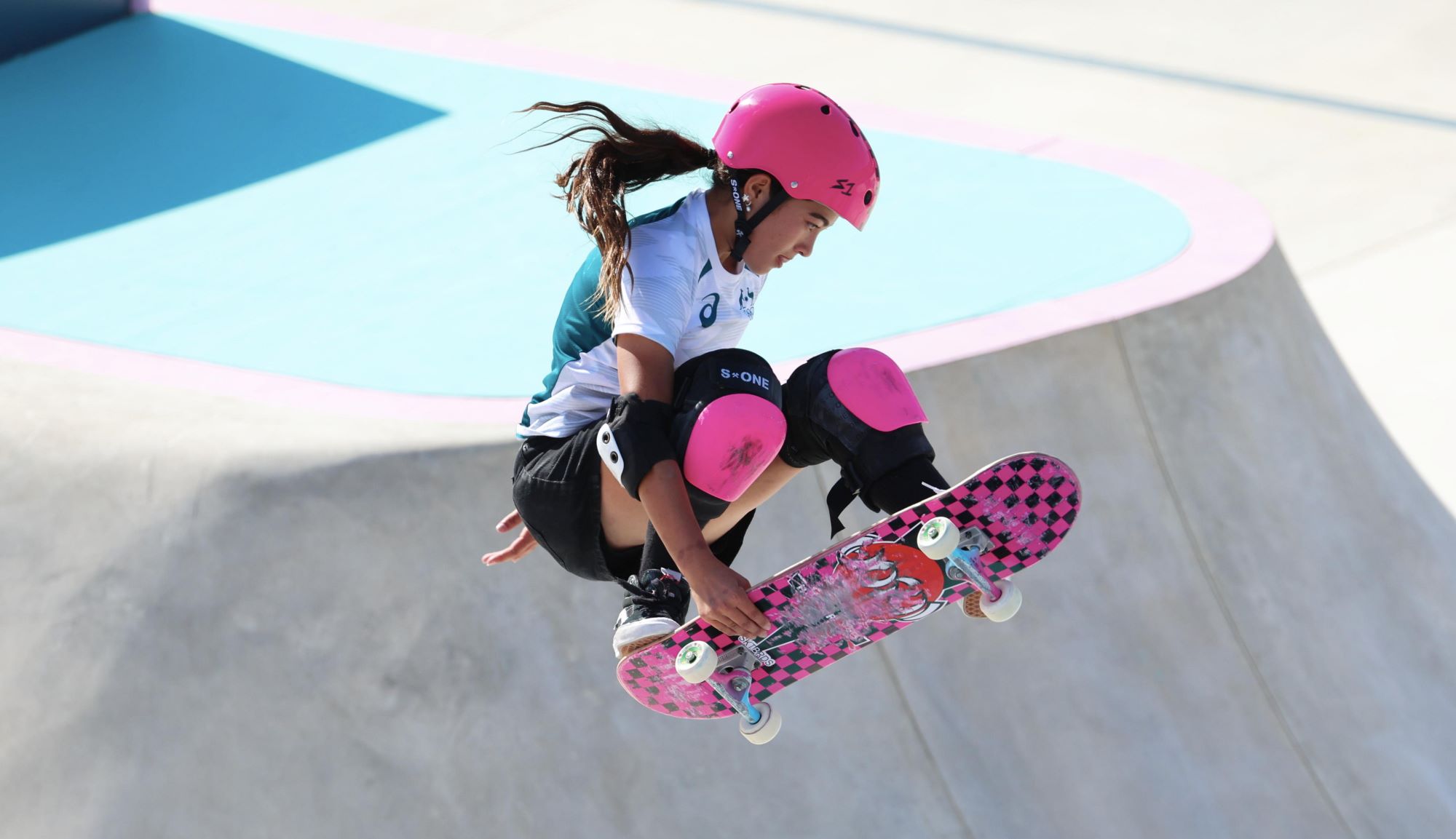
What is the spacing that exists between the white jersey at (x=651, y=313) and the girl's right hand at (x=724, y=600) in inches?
18.6

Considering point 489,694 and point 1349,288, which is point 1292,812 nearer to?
point 489,694

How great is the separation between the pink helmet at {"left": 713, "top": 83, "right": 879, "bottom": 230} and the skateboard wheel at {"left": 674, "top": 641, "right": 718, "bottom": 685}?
0.99 meters

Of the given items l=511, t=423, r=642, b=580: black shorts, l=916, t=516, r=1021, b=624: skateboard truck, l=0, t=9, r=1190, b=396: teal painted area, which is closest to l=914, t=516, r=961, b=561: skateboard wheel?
l=916, t=516, r=1021, b=624: skateboard truck

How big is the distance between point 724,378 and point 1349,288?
610 centimetres

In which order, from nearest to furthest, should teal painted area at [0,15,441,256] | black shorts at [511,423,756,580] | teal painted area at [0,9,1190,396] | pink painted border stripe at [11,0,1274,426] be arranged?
black shorts at [511,423,756,580], pink painted border stripe at [11,0,1274,426], teal painted area at [0,9,1190,396], teal painted area at [0,15,441,256]

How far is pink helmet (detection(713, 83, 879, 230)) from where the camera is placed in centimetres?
289

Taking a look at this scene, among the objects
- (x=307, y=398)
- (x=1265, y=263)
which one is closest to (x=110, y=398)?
(x=307, y=398)

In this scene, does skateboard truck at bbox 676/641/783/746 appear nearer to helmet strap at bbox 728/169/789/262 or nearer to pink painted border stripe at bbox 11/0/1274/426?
helmet strap at bbox 728/169/789/262

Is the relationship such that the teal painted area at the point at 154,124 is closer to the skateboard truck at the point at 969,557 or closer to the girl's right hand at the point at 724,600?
the girl's right hand at the point at 724,600

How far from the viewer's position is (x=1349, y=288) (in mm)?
7730

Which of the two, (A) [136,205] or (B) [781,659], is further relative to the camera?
(A) [136,205]

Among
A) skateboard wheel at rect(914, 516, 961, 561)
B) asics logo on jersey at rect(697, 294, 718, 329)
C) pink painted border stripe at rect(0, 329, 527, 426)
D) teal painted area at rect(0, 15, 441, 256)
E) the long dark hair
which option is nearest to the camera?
skateboard wheel at rect(914, 516, 961, 561)

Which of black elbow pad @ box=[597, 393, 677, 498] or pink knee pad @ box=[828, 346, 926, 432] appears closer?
black elbow pad @ box=[597, 393, 677, 498]

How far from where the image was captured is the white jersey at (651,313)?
2803 mm
